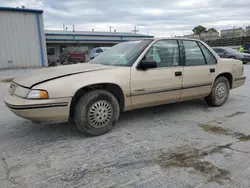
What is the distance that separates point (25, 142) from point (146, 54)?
2.41 metres

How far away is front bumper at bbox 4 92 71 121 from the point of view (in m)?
2.88

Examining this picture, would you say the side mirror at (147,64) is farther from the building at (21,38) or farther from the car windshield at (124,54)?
the building at (21,38)

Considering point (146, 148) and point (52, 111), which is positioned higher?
point (52, 111)

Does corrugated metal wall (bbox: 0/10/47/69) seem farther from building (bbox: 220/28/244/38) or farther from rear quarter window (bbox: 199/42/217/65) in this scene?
building (bbox: 220/28/244/38)

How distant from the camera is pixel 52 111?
9.77ft

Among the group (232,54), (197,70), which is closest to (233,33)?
(232,54)

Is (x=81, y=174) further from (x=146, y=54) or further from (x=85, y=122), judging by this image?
(x=146, y=54)

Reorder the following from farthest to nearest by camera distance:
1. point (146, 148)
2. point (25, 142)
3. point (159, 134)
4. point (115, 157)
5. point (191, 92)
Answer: point (191, 92) → point (159, 134) → point (25, 142) → point (146, 148) → point (115, 157)

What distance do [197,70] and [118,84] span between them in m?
1.88

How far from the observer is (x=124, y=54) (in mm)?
3949

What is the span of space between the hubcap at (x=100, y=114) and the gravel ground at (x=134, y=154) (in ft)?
0.74

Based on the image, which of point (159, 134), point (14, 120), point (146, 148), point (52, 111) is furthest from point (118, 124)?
point (14, 120)

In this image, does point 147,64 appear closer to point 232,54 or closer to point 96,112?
point 96,112

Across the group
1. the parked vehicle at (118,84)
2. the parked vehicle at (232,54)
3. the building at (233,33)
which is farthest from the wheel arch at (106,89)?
the building at (233,33)
